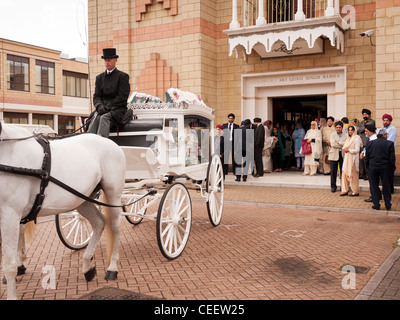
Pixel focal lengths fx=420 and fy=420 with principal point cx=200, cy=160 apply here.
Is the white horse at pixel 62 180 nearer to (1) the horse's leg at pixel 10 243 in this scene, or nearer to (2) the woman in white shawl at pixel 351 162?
(1) the horse's leg at pixel 10 243

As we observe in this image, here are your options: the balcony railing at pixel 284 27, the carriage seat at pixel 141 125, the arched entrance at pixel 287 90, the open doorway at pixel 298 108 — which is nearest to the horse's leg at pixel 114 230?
the carriage seat at pixel 141 125

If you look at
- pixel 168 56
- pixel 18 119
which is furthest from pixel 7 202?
pixel 18 119

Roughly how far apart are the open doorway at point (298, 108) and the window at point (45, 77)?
28.3m

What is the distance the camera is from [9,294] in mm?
4016

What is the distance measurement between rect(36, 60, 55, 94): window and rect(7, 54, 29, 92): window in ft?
4.35

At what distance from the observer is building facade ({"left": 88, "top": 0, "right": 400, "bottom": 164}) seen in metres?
14.6

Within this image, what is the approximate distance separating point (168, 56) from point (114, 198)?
13.6m

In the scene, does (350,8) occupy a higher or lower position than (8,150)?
higher

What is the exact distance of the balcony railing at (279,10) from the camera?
15102 millimetres

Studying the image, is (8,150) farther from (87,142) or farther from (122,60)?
(122,60)

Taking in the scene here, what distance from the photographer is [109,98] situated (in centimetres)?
642

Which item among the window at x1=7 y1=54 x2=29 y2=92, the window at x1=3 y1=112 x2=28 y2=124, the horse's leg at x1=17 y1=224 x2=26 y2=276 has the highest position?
the window at x1=7 y1=54 x2=29 y2=92

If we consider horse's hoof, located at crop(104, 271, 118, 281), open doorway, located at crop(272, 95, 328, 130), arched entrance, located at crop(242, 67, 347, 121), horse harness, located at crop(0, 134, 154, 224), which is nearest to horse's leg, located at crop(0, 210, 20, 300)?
horse harness, located at crop(0, 134, 154, 224)

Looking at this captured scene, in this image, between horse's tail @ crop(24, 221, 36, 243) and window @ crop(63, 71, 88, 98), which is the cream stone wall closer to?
horse's tail @ crop(24, 221, 36, 243)
